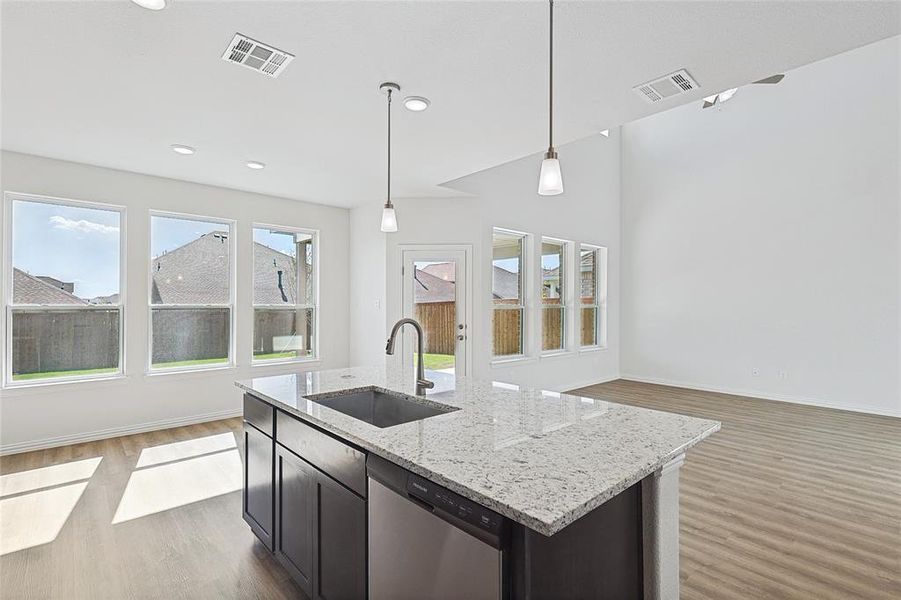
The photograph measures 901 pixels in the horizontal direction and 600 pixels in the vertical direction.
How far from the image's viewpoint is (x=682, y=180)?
23.3 feet

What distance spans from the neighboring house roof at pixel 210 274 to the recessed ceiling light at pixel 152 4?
3419 millimetres

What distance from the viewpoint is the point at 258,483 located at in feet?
7.98

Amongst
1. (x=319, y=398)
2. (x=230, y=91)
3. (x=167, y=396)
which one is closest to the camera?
(x=319, y=398)

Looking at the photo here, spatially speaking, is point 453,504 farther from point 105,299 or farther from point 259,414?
point 105,299

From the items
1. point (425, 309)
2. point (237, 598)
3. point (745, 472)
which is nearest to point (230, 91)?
point (237, 598)

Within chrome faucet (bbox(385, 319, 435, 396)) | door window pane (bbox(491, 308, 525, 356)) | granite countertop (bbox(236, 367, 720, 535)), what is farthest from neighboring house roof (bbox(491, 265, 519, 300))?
granite countertop (bbox(236, 367, 720, 535))

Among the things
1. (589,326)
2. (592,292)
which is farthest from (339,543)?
(592,292)

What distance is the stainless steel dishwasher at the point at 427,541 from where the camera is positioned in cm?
117

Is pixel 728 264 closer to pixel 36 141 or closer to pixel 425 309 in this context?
pixel 425 309

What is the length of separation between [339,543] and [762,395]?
6.54 metres

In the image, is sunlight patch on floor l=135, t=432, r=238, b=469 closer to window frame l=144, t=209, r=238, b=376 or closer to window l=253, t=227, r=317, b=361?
window frame l=144, t=209, r=238, b=376

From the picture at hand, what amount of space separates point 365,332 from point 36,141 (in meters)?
3.55

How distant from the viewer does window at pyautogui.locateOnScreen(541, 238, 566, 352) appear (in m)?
6.65

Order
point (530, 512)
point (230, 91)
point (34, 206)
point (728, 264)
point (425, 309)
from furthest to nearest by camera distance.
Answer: point (728, 264), point (425, 309), point (34, 206), point (230, 91), point (530, 512)
